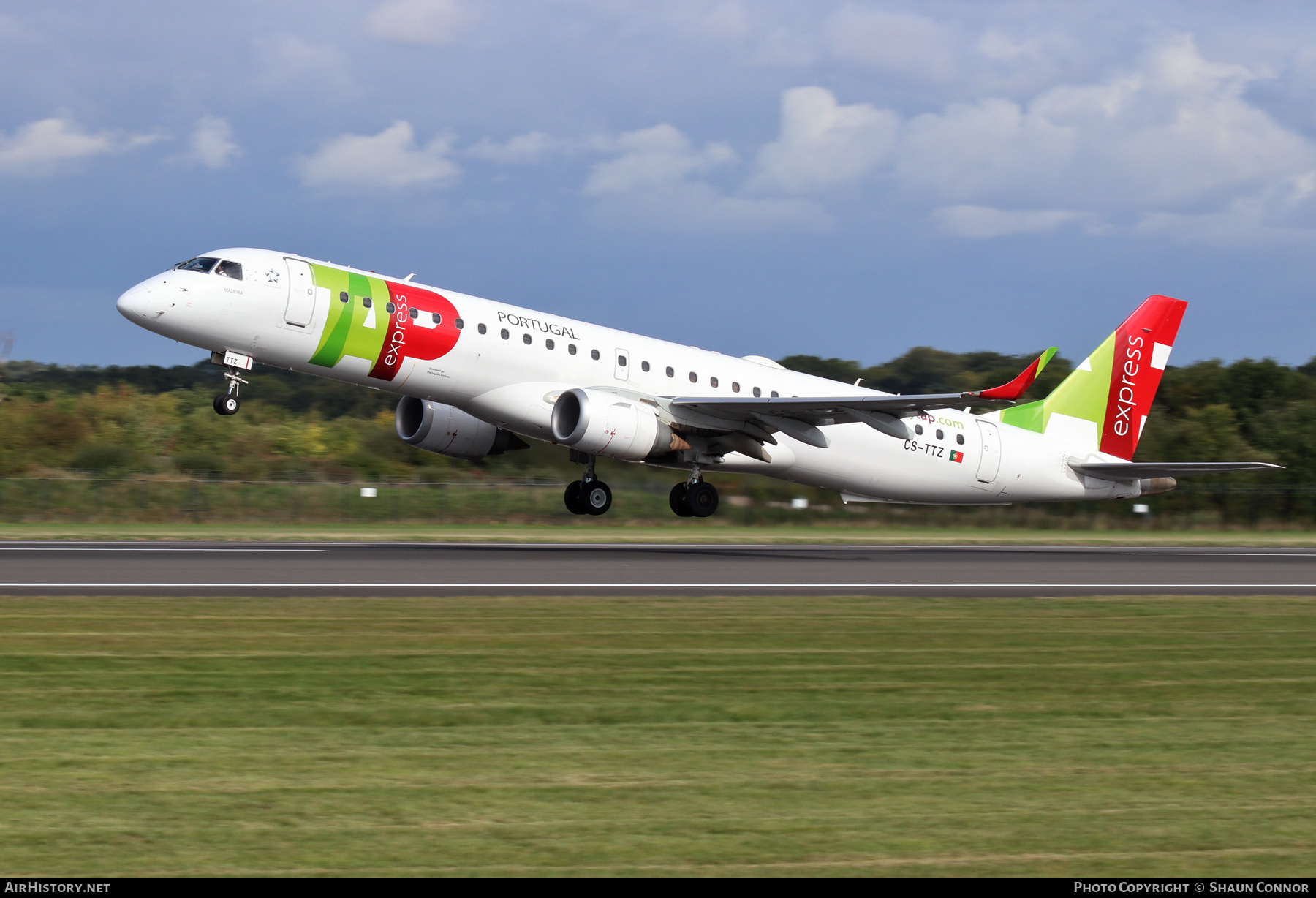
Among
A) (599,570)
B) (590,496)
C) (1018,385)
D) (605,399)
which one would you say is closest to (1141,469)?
(1018,385)

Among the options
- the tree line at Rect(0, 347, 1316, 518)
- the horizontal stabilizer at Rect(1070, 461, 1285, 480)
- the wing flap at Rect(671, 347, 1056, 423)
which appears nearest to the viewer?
the wing flap at Rect(671, 347, 1056, 423)

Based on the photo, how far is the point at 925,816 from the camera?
707cm

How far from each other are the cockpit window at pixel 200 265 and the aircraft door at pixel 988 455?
1967cm

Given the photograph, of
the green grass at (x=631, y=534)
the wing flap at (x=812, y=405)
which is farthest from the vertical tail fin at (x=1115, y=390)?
the wing flap at (x=812, y=405)

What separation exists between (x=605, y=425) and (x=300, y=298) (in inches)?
254

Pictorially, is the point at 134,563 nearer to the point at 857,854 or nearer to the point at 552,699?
the point at 552,699

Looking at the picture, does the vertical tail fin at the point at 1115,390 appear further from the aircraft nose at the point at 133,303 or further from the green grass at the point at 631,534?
the aircraft nose at the point at 133,303

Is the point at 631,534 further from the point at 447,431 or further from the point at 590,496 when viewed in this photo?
the point at 447,431

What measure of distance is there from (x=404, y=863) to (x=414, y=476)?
4188 centimetres

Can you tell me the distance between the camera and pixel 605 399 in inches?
1065

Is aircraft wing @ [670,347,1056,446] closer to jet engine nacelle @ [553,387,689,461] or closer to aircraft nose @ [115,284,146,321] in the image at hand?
jet engine nacelle @ [553,387,689,461]

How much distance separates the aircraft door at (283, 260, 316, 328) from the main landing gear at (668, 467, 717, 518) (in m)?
9.40

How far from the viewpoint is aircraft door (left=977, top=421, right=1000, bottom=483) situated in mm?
34719

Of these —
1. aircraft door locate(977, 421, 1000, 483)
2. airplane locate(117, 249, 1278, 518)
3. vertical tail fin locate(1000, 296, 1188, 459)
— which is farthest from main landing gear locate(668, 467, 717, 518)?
vertical tail fin locate(1000, 296, 1188, 459)
